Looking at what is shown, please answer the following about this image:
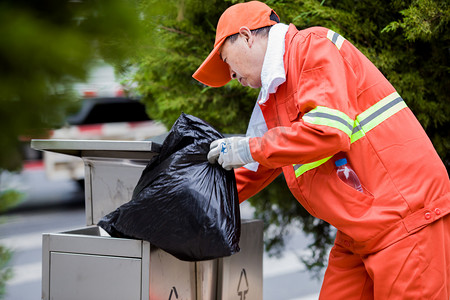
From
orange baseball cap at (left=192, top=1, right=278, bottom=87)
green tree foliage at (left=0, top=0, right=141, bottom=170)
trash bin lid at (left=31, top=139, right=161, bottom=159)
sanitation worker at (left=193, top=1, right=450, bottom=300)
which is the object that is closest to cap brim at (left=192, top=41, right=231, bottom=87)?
orange baseball cap at (left=192, top=1, right=278, bottom=87)

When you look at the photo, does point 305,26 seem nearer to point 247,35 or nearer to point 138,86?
point 247,35

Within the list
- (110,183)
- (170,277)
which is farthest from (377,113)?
(110,183)

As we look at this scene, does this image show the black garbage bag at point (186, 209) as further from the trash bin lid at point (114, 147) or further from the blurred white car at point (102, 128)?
the blurred white car at point (102, 128)

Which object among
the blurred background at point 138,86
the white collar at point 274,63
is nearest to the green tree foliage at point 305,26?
the blurred background at point 138,86

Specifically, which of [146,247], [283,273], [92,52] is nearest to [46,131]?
[92,52]

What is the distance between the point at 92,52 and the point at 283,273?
5.34m

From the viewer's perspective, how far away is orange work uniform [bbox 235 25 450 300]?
175 cm

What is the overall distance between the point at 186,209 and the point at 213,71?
2.13 feet

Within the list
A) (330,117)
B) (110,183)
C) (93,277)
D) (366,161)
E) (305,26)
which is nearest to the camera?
(330,117)

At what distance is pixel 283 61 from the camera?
193cm

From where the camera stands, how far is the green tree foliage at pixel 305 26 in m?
2.56

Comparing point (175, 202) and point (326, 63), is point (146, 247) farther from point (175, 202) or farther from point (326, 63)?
point (326, 63)

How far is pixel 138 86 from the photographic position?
3.53 metres

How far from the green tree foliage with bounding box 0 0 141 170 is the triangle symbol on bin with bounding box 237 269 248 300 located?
195 centimetres
